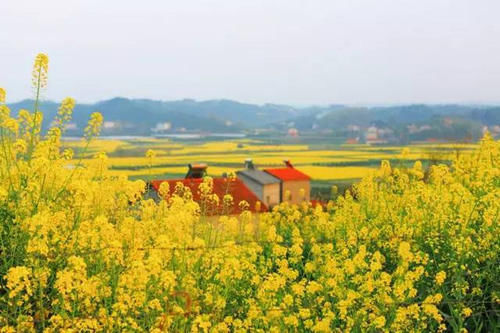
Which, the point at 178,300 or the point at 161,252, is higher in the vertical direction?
the point at 161,252

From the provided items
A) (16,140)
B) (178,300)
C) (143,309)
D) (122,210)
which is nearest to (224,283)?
(178,300)

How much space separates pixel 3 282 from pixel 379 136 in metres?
181

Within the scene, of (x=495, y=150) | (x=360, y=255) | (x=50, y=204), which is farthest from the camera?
(x=495, y=150)

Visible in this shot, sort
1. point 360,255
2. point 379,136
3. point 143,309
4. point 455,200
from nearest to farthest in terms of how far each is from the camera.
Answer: point 143,309 < point 360,255 < point 455,200 < point 379,136

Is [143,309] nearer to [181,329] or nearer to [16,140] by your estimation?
[181,329]

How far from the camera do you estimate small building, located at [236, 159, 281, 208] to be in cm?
4947

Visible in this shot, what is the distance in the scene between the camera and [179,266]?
210 inches

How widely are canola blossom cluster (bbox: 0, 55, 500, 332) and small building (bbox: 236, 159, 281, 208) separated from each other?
137ft

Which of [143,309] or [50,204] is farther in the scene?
[50,204]

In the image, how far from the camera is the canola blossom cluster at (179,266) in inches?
183

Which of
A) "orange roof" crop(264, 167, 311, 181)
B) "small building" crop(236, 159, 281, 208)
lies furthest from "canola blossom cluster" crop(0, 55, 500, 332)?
"orange roof" crop(264, 167, 311, 181)

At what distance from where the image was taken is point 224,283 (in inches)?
212

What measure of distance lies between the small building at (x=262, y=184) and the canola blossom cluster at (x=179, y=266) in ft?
137

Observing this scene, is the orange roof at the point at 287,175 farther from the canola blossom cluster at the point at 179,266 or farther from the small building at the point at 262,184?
the canola blossom cluster at the point at 179,266
